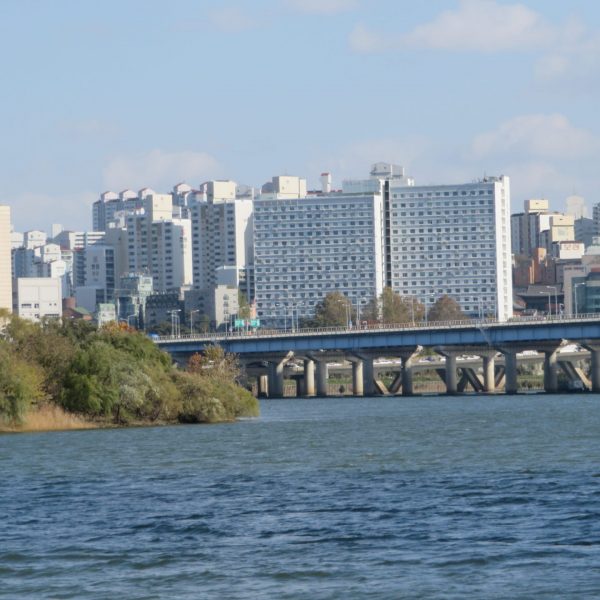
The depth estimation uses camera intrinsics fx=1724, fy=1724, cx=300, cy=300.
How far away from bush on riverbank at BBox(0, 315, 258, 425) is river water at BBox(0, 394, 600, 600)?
11603 millimetres

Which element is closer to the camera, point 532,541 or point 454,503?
point 532,541

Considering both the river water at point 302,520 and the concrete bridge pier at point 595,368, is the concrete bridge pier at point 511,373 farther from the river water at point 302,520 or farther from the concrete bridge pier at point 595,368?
the river water at point 302,520

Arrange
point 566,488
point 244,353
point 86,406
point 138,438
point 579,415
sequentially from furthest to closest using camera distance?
point 244,353, point 579,415, point 86,406, point 138,438, point 566,488

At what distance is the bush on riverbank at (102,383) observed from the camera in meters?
93.1

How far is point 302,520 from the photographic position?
147ft

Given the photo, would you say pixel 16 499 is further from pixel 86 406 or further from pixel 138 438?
pixel 86 406

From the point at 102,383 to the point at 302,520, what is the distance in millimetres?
53634

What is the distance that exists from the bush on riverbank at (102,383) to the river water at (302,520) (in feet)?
38.1

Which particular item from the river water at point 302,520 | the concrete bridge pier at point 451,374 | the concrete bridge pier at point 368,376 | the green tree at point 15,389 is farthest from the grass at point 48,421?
the concrete bridge pier at point 451,374

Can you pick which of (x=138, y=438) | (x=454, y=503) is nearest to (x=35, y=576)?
(x=454, y=503)

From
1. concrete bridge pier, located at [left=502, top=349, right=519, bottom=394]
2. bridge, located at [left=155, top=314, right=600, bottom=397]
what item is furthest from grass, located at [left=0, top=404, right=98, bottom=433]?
concrete bridge pier, located at [left=502, top=349, right=519, bottom=394]

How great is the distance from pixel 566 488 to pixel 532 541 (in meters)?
12.4

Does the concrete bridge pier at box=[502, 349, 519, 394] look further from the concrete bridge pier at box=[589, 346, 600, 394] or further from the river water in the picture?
the river water

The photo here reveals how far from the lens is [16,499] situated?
5284cm
